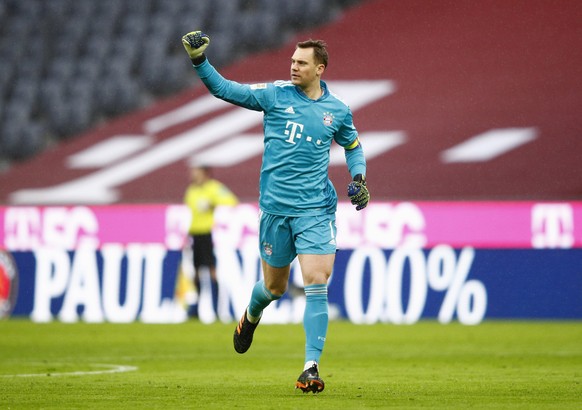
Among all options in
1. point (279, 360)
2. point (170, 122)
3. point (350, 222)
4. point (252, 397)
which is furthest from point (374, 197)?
point (252, 397)

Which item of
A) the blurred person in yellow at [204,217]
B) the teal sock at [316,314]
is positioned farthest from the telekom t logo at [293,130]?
the blurred person in yellow at [204,217]

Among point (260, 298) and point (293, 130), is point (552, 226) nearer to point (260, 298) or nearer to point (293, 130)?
point (260, 298)

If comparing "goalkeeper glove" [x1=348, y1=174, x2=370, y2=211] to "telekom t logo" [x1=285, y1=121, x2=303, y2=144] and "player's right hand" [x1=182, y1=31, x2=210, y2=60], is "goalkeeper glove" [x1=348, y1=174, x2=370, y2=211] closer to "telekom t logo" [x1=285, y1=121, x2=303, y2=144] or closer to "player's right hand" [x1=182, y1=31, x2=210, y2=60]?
"telekom t logo" [x1=285, y1=121, x2=303, y2=144]

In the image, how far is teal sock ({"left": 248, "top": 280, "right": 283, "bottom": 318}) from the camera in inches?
345

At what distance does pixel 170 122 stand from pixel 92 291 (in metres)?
5.12

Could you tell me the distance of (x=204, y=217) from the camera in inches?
683

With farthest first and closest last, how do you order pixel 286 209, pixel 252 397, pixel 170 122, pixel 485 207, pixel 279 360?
1. pixel 170 122
2. pixel 485 207
3. pixel 279 360
4. pixel 286 209
5. pixel 252 397

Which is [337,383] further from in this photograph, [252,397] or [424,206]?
[424,206]

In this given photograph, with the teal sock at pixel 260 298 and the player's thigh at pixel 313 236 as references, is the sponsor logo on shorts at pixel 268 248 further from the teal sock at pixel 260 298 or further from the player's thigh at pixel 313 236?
the teal sock at pixel 260 298

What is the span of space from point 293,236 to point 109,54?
16.0 m

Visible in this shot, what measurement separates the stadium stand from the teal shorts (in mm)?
14724

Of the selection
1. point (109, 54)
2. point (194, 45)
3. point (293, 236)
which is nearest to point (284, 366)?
point (293, 236)

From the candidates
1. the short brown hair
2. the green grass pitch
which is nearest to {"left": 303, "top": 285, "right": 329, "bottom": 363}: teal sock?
the green grass pitch

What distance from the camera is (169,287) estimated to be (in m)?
17.8
